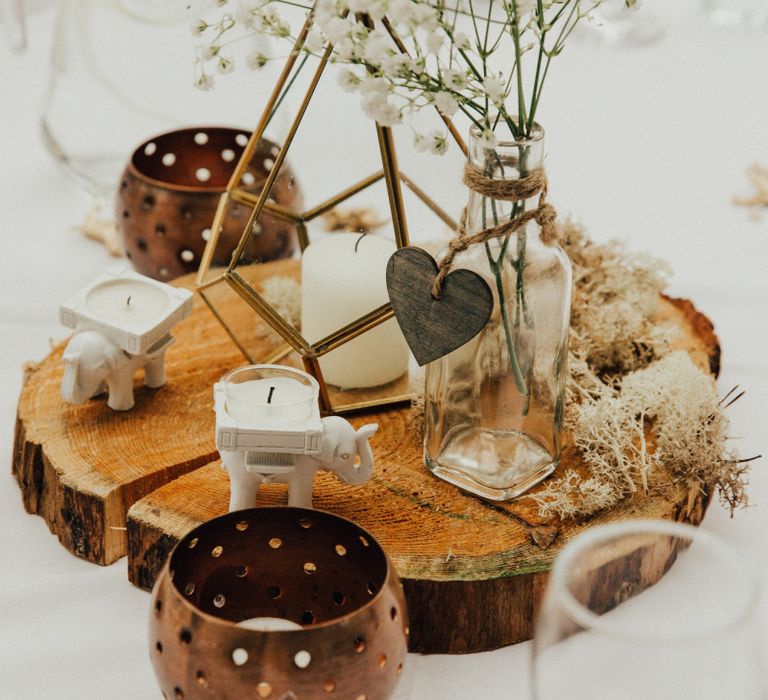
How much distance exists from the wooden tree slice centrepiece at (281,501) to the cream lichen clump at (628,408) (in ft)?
0.06

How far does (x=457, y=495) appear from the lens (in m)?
0.90

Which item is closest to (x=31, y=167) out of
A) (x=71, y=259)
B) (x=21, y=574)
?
(x=71, y=259)

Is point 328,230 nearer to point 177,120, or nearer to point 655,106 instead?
point 177,120

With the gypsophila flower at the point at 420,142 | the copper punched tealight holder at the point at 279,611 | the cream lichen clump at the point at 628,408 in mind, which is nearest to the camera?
the copper punched tealight holder at the point at 279,611

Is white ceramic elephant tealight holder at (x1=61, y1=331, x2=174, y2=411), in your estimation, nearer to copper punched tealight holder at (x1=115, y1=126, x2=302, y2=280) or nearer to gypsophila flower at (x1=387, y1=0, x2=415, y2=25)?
copper punched tealight holder at (x1=115, y1=126, x2=302, y2=280)

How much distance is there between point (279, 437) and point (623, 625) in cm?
35

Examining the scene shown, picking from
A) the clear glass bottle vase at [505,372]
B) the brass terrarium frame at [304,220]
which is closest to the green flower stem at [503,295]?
the clear glass bottle vase at [505,372]

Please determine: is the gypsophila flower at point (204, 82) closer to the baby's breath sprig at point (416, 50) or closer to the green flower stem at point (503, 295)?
the baby's breath sprig at point (416, 50)

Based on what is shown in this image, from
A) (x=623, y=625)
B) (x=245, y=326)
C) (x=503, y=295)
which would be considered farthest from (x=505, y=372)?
(x=623, y=625)

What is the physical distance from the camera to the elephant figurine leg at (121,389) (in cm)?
98

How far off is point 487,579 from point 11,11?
1.33 meters

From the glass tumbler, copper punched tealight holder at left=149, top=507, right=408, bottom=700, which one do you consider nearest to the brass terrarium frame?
copper punched tealight holder at left=149, top=507, right=408, bottom=700

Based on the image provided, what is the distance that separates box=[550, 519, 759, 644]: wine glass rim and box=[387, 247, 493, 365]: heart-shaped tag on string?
1.04 ft

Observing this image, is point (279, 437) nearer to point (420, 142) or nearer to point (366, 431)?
point (366, 431)
